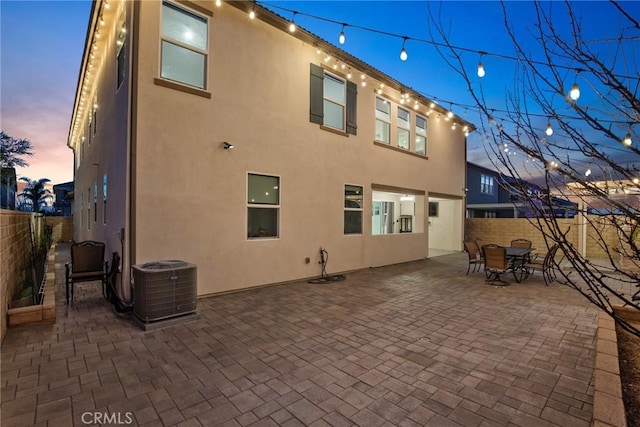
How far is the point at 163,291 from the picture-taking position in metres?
4.21

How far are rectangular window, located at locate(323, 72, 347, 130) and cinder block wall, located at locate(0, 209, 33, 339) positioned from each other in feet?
21.2

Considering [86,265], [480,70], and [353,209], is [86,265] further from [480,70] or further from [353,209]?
[480,70]

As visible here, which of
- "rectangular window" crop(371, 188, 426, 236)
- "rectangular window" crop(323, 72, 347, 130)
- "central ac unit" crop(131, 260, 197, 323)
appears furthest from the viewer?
"rectangular window" crop(371, 188, 426, 236)

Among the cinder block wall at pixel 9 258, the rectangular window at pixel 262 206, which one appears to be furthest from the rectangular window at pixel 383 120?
the cinder block wall at pixel 9 258

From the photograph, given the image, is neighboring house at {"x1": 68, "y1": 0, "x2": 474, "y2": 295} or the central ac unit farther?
neighboring house at {"x1": 68, "y1": 0, "x2": 474, "y2": 295}

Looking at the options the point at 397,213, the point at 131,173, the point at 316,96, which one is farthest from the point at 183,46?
the point at 397,213

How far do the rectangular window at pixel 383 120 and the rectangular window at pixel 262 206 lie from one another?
4475 mm

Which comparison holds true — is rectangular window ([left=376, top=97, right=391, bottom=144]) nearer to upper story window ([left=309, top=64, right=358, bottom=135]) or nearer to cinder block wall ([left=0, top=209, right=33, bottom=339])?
upper story window ([left=309, top=64, right=358, bottom=135])

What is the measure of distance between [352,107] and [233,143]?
4052 millimetres

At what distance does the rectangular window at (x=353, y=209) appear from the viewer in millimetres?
8453

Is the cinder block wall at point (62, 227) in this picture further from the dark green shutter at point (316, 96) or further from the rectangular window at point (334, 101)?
the rectangular window at point (334, 101)

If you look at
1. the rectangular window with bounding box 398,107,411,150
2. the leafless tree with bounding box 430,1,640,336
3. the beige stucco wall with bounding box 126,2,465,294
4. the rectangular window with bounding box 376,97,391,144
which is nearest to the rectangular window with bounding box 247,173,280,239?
the beige stucco wall with bounding box 126,2,465,294

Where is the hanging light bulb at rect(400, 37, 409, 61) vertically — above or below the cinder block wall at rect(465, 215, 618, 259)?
above

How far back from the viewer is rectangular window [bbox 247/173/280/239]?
634cm
